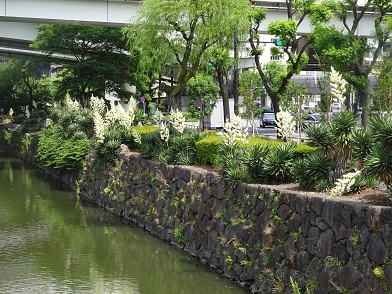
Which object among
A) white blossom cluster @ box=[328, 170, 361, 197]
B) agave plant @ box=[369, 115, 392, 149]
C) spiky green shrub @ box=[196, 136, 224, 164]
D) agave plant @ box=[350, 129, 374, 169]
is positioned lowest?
white blossom cluster @ box=[328, 170, 361, 197]

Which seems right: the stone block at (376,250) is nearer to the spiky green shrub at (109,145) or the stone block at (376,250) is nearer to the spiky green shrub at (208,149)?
the spiky green shrub at (208,149)

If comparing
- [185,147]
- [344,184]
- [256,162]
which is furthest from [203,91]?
[344,184]

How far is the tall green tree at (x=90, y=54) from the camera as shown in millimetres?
37375

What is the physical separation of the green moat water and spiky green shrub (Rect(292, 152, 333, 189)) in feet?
7.61

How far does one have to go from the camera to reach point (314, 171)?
12.8 m

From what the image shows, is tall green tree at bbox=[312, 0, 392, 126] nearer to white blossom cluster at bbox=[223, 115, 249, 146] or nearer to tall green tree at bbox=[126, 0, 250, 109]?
tall green tree at bbox=[126, 0, 250, 109]

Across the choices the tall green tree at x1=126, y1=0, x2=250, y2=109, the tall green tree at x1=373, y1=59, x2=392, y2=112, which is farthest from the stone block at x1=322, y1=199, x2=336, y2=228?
the tall green tree at x1=373, y1=59, x2=392, y2=112

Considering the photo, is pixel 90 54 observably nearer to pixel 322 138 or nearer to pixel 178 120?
pixel 178 120

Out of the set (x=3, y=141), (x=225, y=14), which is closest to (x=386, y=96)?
(x=225, y=14)

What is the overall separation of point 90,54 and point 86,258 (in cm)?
2529

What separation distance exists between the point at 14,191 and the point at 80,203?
13.6 feet

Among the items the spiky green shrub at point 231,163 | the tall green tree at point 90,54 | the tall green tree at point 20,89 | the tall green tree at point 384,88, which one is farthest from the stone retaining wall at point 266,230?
the tall green tree at point 20,89

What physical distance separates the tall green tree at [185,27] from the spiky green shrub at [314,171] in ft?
36.0

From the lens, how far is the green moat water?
13992mm
